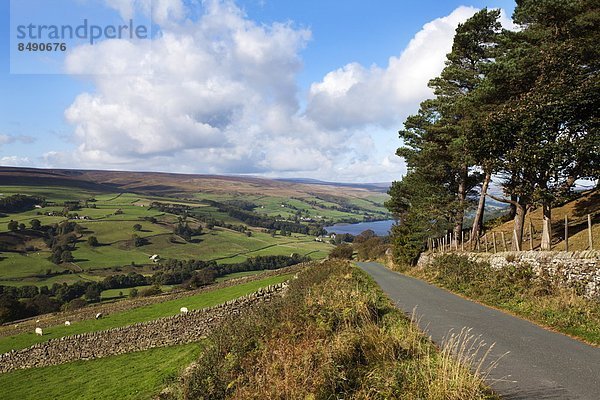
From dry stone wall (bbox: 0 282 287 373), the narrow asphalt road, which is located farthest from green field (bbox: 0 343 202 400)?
the narrow asphalt road

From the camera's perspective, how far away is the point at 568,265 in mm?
13852

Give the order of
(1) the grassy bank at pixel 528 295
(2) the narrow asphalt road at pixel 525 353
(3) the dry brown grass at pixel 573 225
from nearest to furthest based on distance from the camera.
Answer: (2) the narrow asphalt road at pixel 525 353, (1) the grassy bank at pixel 528 295, (3) the dry brown grass at pixel 573 225

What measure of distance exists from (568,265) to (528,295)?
1871mm

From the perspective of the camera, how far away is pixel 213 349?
11344 millimetres

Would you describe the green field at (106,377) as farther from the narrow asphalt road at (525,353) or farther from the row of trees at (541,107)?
the row of trees at (541,107)

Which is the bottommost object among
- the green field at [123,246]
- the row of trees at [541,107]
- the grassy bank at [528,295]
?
the green field at [123,246]

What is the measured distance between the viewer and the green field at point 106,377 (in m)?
15.9

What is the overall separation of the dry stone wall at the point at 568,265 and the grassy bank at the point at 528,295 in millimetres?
324

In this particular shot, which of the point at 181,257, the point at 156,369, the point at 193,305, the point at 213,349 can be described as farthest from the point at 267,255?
the point at 213,349

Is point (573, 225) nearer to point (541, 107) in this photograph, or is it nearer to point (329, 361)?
point (541, 107)

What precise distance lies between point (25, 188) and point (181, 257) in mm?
137683

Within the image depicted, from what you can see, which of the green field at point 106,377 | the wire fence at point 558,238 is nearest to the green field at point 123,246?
the green field at point 106,377

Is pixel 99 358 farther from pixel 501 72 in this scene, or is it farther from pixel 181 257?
pixel 181 257

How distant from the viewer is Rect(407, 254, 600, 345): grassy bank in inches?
413
